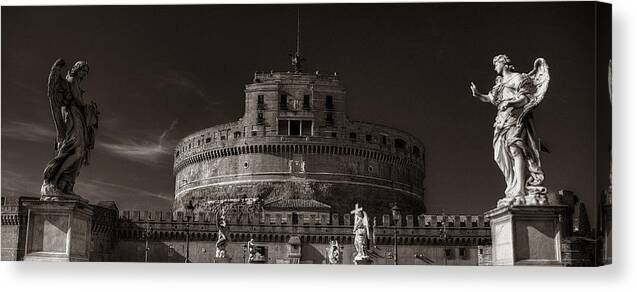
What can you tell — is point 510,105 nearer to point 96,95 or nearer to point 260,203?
point 96,95

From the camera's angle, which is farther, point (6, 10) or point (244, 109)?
point (244, 109)

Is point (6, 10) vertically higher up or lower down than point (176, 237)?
higher up

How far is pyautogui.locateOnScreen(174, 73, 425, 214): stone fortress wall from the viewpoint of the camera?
54.8 feet

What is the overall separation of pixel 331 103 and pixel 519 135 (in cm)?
868

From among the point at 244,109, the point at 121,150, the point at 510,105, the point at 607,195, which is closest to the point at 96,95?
the point at 121,150

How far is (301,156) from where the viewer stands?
22266 mm

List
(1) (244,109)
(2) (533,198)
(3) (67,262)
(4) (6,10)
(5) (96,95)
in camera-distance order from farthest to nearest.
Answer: (1) (244,109) < (5) (96,95) < (4) (6,10) < (3) (67,262) < (2) (533,198)

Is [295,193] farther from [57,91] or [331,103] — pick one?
[57,91]

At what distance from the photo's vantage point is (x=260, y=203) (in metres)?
24.7

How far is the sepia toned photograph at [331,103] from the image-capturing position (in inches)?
378

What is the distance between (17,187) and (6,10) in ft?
8.46

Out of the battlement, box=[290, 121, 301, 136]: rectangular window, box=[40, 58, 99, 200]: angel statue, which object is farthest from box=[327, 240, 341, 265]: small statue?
box=[40, 58, 99, 200]: angel statue

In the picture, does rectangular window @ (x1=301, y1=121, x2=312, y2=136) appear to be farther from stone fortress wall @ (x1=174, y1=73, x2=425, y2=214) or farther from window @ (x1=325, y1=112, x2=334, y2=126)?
window @ (x1=325, y1=112, x2=334, y2=126)

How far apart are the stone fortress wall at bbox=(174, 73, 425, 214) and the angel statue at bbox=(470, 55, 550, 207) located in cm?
584
